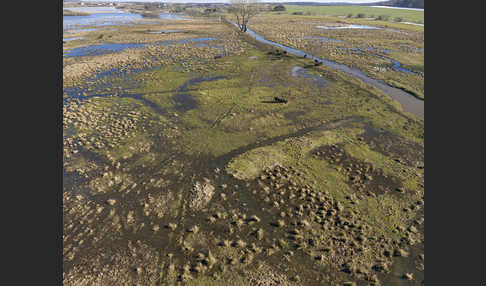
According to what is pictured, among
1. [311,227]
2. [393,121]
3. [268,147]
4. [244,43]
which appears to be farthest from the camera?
[244,43]

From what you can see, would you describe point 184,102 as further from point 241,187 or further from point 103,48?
point 103,48

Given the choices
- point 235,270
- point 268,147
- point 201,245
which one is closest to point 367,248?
point 235,270

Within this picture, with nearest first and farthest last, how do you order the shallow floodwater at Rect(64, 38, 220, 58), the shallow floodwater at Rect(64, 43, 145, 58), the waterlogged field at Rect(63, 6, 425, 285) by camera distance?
1. the waterlogged field at Rect(63, 6, 425, 285)
2. the shallow floodwater at Rect(64, 43, 145, 58)
3. the shallow floodwater at Rect(64, 38, 220, 58)

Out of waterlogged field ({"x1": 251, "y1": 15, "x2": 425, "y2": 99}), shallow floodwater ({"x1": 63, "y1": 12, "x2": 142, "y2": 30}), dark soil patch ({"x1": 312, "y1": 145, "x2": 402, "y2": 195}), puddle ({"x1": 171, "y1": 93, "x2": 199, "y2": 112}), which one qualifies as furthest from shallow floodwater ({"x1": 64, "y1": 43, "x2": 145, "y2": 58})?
dark soil patch ({"x1": 312, "y1": 145, "x2": 402, "y2": 195})

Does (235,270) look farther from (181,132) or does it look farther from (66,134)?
(66,134)

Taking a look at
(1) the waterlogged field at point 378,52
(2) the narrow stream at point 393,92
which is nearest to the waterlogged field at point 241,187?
(2) the narrow stream at point 393,92

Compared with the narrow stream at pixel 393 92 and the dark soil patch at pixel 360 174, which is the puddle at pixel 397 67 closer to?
the narrow stream at pixel 393 92

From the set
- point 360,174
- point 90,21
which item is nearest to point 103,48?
point 360,174

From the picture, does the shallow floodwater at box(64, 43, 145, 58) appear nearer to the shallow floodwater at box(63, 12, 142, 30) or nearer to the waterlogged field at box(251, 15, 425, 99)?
the waterlogged field at box(251, 15, 425, 99)
